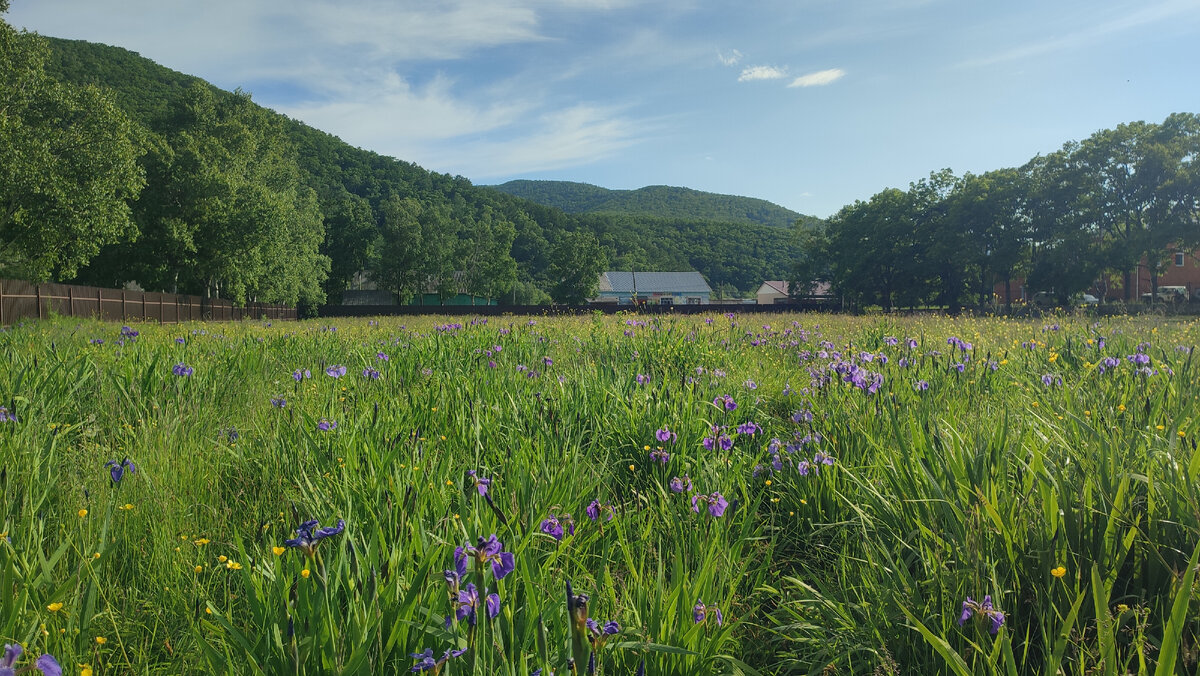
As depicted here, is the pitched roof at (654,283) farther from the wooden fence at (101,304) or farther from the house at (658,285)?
the wooden fence at (101,304)

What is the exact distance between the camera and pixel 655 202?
154 meters

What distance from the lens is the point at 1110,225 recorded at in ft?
125

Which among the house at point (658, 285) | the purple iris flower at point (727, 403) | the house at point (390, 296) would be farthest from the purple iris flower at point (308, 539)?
the house at point (658, 285)

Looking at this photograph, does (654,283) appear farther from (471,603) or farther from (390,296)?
(471,603)

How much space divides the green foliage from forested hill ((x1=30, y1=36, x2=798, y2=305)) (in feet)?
7.88

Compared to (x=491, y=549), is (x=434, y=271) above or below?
above

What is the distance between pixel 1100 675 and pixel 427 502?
6.57 feet

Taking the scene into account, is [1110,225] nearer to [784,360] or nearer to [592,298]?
[784,360]

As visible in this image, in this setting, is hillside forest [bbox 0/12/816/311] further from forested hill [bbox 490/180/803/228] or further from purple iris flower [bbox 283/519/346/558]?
forested hill [bbox 490/180/803/228]

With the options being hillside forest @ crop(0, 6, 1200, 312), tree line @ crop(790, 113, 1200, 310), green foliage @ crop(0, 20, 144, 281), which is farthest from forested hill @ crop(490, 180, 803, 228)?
green foliage @ crop(0, 20, 144, 281)

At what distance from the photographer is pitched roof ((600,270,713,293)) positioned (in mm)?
100312

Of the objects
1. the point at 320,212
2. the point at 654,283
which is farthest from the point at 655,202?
the point at 320,212

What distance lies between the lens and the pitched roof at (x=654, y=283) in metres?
100

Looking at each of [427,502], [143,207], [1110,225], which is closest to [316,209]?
[143,207]
